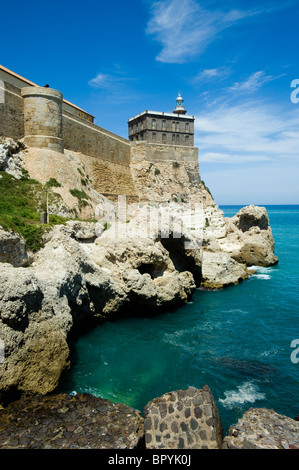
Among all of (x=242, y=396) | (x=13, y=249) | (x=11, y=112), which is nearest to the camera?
(x=242, y=396)

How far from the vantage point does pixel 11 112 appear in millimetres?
23188

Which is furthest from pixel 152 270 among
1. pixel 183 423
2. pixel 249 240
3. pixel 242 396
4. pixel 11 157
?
pixel 11 157

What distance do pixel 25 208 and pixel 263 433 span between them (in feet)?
56.0

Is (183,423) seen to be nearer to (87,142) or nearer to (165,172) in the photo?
(87,142)

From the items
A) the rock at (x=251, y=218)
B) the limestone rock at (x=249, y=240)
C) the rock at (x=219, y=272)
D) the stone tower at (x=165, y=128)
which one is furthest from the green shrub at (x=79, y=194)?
the stone tower at (x=165, y=128)

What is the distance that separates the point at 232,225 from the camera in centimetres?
2944

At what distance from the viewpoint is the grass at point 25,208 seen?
12.6 meters

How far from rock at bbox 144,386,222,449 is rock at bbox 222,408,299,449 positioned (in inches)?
14.0

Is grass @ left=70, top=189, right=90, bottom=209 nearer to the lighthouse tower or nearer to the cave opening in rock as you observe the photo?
the cave opening in rock

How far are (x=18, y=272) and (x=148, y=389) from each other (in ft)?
16.4

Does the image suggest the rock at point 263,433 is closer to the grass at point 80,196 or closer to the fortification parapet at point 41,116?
the grass at point 80,196

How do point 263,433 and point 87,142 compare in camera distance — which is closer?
point 263,433

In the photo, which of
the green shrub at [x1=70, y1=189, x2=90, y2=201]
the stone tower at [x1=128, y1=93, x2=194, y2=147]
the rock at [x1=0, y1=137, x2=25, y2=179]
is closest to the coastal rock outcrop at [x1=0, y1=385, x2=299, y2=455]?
the rock at [x1=0, y1=137, x2=25, y2=179]

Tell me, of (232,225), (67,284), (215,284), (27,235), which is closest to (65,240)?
(27,235)
